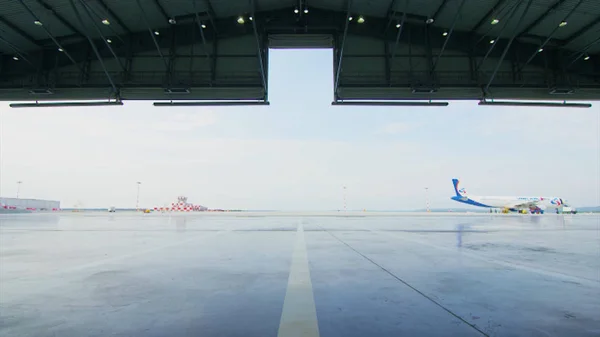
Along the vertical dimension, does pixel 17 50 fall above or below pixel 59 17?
below

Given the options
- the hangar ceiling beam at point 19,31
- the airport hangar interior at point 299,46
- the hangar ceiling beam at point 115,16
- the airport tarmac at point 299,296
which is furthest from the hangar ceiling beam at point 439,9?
the hangar ceiling beam at point 19,31

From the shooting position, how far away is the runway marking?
3.04 meters

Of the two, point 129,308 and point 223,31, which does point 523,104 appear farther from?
point 129,308

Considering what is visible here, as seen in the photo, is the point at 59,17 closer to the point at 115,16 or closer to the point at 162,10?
the point at 115,16

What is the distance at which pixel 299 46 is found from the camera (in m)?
9.78

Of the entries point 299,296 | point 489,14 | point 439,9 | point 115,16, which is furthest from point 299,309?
point 115,16

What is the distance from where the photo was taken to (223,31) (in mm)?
9641

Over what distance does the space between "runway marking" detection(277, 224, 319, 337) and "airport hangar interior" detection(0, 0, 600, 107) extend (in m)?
6.12

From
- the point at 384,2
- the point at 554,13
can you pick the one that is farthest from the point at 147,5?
the point at 554,13

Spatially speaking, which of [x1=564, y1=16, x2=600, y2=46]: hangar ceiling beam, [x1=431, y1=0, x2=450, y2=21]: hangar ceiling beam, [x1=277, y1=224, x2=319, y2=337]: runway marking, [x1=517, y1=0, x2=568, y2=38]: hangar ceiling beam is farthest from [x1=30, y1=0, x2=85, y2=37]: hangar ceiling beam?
[x1=564, y1=16, x2=600, y2=46]: hangar ceiling beam

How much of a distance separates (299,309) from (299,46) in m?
8.29

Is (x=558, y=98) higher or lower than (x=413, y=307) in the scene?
higher

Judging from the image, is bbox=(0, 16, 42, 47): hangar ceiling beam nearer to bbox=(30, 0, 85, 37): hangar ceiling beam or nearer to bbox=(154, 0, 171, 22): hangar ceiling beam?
bbox=(30, 0, 85, 37): hangar ceiling beam

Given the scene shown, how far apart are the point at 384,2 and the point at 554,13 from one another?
14.8 feet
